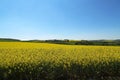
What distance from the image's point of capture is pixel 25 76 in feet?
32.9

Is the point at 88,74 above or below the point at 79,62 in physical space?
below

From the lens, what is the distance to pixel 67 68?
11.0m

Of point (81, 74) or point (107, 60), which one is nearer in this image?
point (81, 74)

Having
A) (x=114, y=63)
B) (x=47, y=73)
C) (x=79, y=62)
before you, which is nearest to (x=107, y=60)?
(x=114, y=63)

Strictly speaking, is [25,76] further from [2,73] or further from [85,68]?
[85,68]

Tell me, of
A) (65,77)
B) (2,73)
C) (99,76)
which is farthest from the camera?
(99,76)

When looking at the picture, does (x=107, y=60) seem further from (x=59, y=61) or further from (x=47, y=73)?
(x=47, y=73)

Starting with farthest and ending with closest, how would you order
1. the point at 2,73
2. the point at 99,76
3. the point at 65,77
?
the point at 99,76 → the point at 65,77 → the point at 2,73

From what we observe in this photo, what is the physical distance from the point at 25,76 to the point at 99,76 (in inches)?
183

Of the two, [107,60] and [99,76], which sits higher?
[107,60]

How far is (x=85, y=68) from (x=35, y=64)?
3.00m

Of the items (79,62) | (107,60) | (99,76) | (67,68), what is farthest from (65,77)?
(107,60)

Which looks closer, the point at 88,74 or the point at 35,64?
the point at 35,64

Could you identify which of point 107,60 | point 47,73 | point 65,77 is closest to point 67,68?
point 65,77
